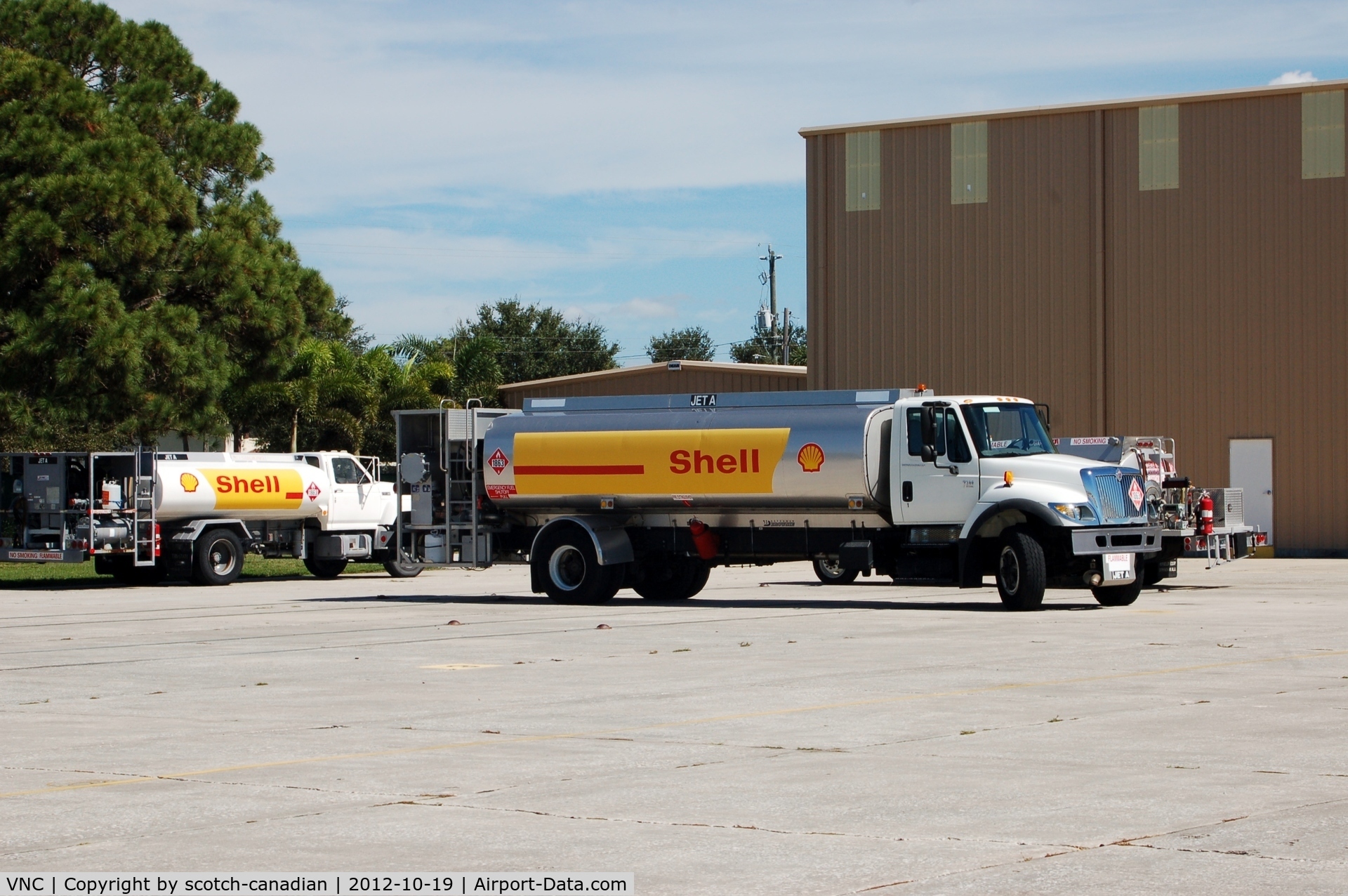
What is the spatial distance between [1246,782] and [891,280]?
3994cm

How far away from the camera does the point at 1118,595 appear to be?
24.3m

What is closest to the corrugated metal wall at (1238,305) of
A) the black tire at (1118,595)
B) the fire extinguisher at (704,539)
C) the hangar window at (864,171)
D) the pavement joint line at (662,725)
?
the hangar window at (864,171)

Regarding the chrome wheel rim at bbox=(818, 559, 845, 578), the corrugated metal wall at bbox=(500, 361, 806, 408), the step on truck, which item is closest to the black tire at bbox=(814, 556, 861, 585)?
the chrome wheel rim at bbox=(818, 559, 845, 578)

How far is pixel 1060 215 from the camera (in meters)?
46.1

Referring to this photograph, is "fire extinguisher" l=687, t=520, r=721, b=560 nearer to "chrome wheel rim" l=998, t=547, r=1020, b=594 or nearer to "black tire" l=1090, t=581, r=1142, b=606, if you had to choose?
"chrome wheel rim" l=998, t=547, r=1020, b=594

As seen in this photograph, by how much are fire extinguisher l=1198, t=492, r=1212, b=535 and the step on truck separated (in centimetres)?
624

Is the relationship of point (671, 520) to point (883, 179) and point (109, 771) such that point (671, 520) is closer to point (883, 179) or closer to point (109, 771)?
point (109, 771)

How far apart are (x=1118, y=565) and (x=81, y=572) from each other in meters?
24.7

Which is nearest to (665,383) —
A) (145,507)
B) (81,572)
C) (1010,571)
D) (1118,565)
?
(81,572)

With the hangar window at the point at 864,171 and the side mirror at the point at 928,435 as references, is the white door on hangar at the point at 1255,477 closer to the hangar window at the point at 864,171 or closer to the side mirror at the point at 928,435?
the hangar window at the point at 864,171

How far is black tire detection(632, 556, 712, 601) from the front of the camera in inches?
1065

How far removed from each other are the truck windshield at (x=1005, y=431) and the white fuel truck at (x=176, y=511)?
16134mm

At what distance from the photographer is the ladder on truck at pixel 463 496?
27281 mm

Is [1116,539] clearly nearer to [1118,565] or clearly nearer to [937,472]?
[1118,565]
